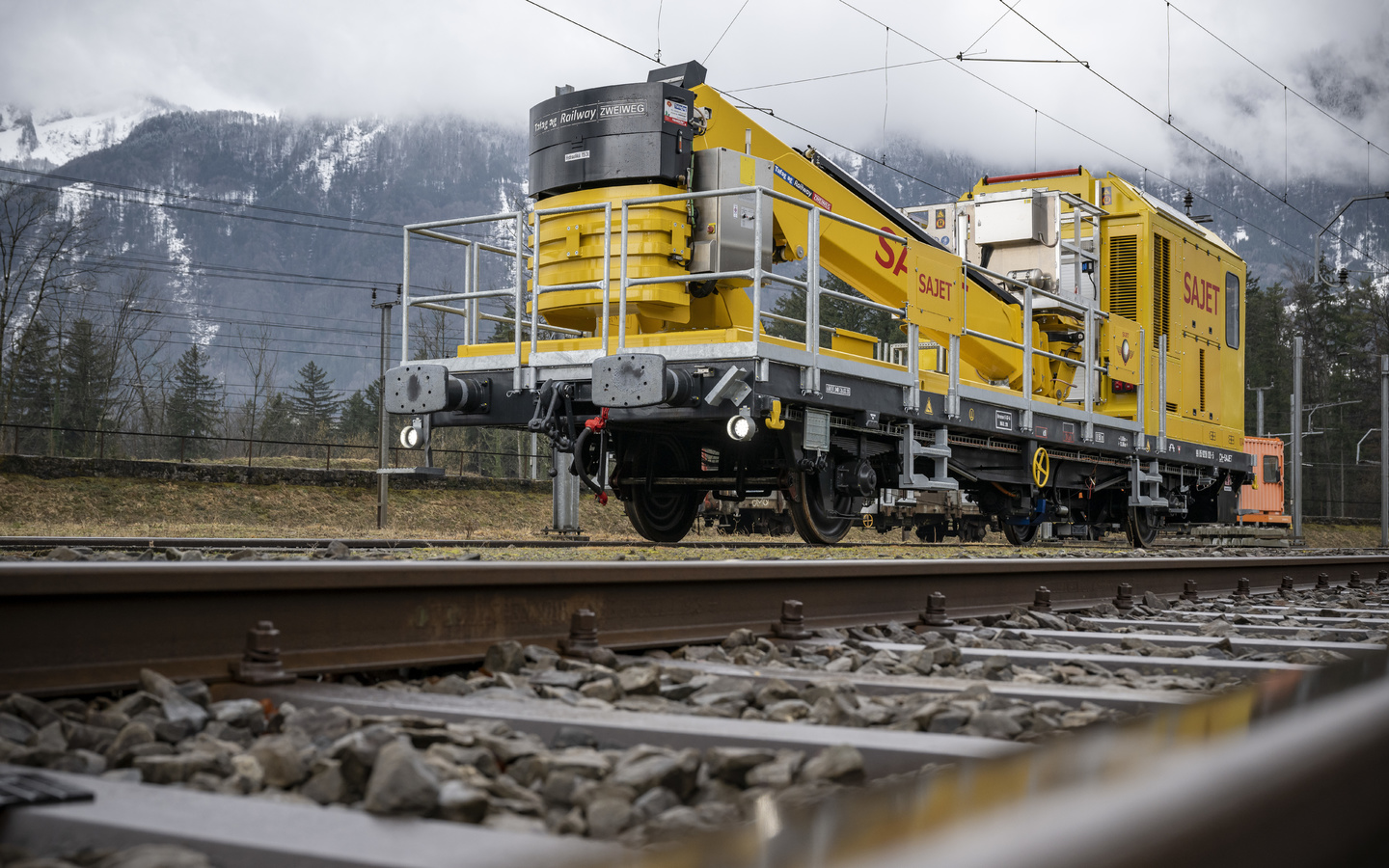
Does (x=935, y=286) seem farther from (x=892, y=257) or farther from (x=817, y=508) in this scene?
(x=817, y=508)

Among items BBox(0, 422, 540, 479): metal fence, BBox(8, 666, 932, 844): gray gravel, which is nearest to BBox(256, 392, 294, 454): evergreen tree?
BBox(0, 422, 540, 479): metal fence

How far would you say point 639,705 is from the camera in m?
2.83

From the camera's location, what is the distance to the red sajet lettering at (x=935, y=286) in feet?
33.6

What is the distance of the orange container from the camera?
31.4 m

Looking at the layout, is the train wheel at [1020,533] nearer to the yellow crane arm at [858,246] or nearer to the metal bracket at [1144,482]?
the metal bracket at [1144,482]

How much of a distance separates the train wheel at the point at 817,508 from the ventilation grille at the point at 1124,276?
5.61 meters

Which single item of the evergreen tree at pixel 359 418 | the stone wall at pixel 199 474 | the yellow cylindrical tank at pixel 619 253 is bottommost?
the stone wall at pixel 199 474

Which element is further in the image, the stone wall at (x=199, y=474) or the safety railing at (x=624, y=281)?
the stone wall at (x=199, y=474)

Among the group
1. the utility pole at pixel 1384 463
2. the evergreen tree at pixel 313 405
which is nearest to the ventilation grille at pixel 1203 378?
the utility pole at pixel 1384 463

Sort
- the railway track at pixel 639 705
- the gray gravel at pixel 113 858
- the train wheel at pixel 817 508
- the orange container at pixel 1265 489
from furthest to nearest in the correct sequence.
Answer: the orange container at pixel 1265 489 → the train wheel at pixel 817 508 → the gray gravel at pixel 113 858 → the railway track at pixel 639 705

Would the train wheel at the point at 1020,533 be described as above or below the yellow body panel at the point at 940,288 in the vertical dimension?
below

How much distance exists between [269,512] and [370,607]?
55.3 feet

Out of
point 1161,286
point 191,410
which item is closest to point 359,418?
point 191,410

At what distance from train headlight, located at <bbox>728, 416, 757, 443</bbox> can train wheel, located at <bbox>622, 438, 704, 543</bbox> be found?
238 centimetres
